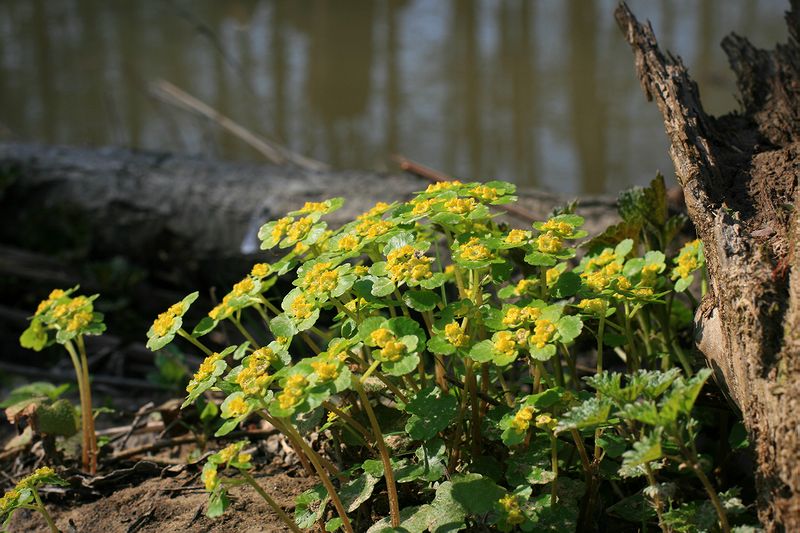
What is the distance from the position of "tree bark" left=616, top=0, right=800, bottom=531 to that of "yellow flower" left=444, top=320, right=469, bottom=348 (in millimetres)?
501

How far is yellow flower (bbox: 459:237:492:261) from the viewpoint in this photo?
1.59 m

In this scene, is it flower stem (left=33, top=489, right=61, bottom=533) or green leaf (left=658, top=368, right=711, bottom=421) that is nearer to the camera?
green leaf (left=658, top=368, right=711, bottom=421)

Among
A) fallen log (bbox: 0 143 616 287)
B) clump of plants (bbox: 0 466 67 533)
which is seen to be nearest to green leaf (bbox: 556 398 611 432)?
clump of plants (bbox: 0 466 67 533)

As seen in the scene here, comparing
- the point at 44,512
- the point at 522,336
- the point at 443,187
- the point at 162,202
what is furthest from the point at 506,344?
the point at 162,202

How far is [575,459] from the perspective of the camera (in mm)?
1757

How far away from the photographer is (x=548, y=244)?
1.62 m

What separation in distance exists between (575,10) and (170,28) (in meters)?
5.46

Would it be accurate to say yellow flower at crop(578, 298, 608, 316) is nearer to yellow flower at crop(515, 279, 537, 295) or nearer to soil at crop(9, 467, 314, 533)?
yellow flower at crop(515, 279, 537, 295)

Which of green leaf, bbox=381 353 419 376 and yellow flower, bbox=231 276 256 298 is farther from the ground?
yellow flower, bbox=231 276 256 298

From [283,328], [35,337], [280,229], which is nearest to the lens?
[283,328]

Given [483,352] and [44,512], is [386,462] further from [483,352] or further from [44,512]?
[44,512]

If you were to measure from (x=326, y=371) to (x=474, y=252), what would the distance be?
387 millimetres

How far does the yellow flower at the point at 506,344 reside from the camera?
58.6 inches

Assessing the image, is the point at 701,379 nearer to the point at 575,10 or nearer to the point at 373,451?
the point at 373,451
